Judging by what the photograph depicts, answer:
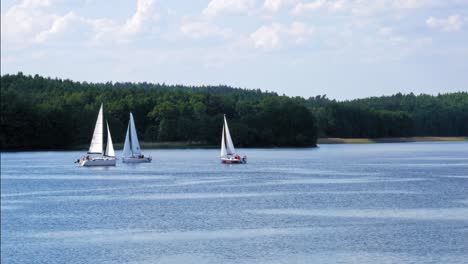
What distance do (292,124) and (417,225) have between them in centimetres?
12926

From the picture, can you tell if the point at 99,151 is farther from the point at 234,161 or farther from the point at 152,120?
the point at 152,120

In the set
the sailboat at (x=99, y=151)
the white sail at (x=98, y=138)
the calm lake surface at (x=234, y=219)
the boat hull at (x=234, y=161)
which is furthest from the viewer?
the boat hull at (x=234, y=161)

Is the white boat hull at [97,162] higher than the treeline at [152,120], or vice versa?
the treeline at [152,120]

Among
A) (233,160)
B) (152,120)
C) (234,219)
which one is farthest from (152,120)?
(234,219)

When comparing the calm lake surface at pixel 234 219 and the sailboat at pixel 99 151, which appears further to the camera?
the sailboat at pixel 99 151

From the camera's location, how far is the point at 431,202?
190 ft

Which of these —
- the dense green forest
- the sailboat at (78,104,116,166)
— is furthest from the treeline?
the sailboat at (78,104,116,166)

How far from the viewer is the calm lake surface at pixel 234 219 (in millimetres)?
37375

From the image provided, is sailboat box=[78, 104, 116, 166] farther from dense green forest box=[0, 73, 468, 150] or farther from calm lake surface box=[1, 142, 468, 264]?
dense green forest box=[0, 73, 468, 150]

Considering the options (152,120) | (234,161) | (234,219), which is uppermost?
(152,120)

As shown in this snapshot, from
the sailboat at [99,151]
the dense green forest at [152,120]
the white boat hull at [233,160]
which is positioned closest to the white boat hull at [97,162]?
the sailboat at [99,151]

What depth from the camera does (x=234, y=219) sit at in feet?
159

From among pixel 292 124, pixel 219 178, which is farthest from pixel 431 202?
pixel 292 124

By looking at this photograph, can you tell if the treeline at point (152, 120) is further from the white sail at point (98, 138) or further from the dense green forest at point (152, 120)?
the white sail at point (98, 138)
